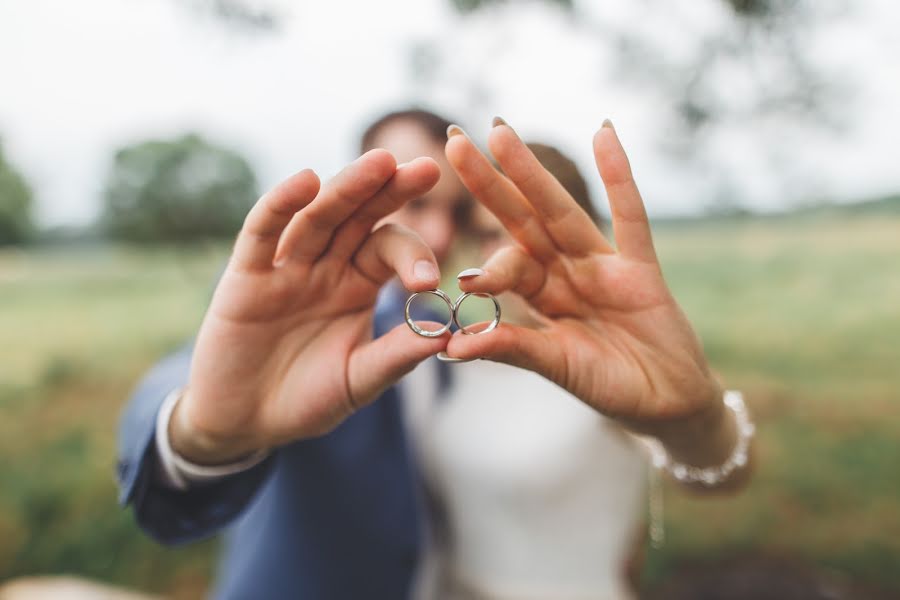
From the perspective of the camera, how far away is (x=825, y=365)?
5859mm

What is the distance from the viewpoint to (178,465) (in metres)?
1.45

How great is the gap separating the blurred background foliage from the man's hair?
1.53ft

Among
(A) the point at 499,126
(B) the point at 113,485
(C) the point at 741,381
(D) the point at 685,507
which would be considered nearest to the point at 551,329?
(A) the point at 499,126

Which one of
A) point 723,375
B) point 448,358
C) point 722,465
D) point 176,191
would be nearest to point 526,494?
point 722,465

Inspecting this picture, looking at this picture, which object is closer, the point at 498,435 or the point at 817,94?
the point at 498,435

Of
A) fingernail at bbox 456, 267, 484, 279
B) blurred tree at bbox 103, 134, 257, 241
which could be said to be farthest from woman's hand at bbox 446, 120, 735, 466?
blurred tree at bbox 103, 134, 257, 241

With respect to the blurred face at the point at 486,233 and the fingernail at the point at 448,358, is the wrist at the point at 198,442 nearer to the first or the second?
the fingernail at the point at 448,358

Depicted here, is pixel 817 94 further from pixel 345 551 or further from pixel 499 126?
pixel 345 551

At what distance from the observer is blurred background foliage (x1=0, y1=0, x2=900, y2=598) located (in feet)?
11.2

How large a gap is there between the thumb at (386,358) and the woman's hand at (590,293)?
79 mm

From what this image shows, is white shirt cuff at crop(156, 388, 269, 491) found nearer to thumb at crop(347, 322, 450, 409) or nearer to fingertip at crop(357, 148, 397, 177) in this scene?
thumb at crop(347, 322, 450, 409)

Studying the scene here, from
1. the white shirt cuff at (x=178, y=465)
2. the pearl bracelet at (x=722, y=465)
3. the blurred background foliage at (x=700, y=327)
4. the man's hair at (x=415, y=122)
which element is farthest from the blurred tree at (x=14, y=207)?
the pearl bracelet at (x=722, y=465)

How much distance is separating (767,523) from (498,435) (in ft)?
9.57

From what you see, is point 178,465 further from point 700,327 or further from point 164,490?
point 700,327
